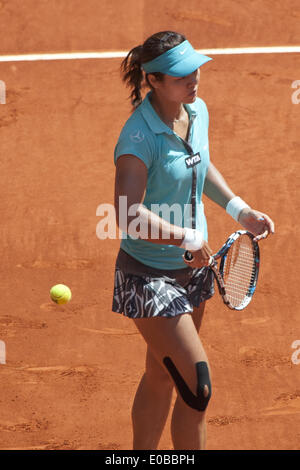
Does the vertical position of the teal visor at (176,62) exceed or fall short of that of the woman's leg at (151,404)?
it exceeds it

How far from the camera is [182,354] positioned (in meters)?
3.17

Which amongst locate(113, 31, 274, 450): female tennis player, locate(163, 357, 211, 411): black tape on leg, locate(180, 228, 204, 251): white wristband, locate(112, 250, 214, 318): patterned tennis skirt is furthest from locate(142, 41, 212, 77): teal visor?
locate(163, 357, 211, 411): black tape on leg

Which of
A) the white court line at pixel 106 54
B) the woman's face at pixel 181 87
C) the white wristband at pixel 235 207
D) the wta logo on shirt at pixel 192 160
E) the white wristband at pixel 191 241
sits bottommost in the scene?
the white court line at pixel 106 54

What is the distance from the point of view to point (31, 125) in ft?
22.1

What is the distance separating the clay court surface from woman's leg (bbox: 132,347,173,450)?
0.86 m

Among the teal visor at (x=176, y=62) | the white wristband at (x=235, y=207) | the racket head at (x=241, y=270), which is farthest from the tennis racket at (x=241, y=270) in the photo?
the teal visor at (x=176, y=62)

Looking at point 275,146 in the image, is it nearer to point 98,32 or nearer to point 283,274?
point 283,274

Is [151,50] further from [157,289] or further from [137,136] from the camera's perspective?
[157,289]

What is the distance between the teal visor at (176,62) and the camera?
10.4ft

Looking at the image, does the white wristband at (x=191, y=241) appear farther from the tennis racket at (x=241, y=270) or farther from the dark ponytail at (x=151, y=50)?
the dark ponytail at (x=151, y=50)

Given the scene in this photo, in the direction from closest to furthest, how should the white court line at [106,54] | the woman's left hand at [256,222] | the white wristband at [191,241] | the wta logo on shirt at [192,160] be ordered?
the white wristband at [191,241]
the wta logo on shirt at [192,160]
the woman's left hand at [256,222]
the white court line at [106,54]

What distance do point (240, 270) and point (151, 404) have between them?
2.45ft

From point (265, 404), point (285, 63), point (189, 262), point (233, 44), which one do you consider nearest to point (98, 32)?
point (233, 44)

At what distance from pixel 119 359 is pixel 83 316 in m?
0.47
